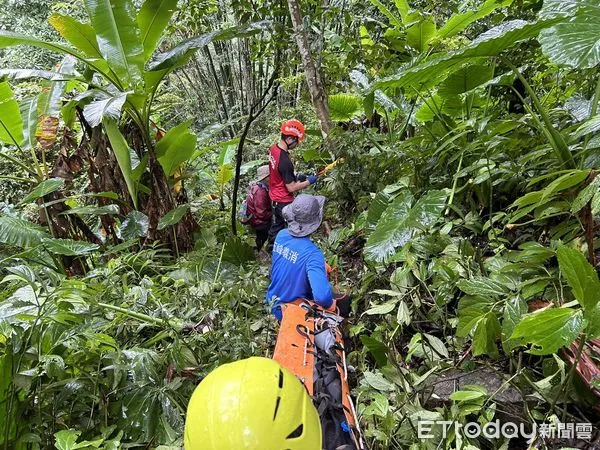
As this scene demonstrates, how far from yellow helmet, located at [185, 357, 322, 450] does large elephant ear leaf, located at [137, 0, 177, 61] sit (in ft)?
8.74

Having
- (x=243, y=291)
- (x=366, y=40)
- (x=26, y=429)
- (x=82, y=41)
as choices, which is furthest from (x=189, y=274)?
(x=366, y=40)

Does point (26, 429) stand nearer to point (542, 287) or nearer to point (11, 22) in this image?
point (542, 287)

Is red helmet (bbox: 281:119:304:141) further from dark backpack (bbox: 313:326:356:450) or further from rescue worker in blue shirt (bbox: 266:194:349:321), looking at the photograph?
dark backpack (bbox: 313:326:356:450)

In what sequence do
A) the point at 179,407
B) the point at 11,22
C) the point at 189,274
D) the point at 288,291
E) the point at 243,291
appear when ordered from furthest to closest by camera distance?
Result: the point at 11,22
the point at 189,274
the point at 243,291
the point at 288,291
the point at 179,407

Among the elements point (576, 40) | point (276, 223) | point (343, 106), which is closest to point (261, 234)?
point (276, 223)

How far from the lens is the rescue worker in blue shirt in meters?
2.09

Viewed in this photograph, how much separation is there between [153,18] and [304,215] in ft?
6.30

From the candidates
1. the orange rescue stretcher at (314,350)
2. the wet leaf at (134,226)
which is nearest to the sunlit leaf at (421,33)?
the orange rescue stretcher at (314,350)

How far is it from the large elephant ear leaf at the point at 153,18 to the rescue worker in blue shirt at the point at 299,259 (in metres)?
1.76

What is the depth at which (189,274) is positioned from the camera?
2.77m

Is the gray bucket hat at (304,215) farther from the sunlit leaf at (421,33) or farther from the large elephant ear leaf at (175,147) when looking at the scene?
the sunlit leaf at (421,33)

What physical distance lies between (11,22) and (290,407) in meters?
9.54

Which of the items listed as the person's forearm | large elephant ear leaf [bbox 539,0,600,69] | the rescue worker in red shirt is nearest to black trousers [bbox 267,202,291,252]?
the rescue worker in red shirt

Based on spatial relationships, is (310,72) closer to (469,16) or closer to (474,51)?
(469,16)
